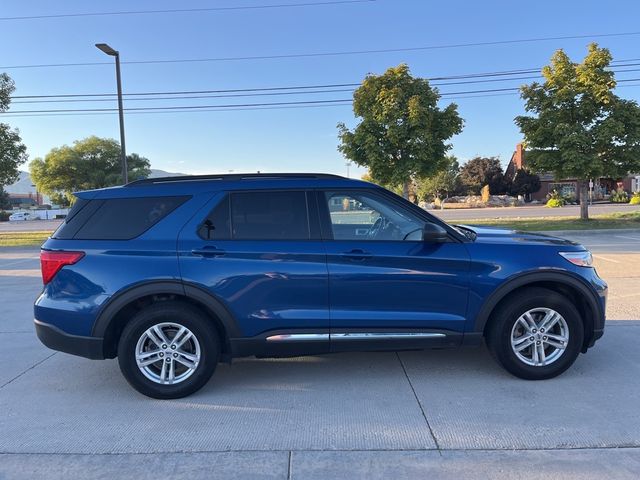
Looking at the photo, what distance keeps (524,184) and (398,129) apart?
49525 mm

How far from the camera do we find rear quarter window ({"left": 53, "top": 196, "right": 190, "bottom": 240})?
3969mm

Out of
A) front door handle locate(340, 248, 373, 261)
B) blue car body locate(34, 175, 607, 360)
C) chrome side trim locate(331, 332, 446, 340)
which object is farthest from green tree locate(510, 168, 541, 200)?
front door handle locate(340, 248, 373, 261)

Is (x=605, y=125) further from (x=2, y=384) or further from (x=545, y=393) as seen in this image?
(x=2, y=384)

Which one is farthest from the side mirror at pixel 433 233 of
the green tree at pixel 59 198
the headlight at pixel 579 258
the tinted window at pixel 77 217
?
the green tree at pixel 59 198

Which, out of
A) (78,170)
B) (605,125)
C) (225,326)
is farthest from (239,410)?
(78,170)

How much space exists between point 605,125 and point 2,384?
19.6m

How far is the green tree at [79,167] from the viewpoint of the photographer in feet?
142

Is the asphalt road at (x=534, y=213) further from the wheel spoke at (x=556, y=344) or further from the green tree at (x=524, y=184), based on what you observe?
the wheel spoke at (x=556, y=344)

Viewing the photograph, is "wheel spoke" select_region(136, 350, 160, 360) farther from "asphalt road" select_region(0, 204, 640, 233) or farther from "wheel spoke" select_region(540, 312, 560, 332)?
"asphalt road" select_region(0, 204, 640, 233)

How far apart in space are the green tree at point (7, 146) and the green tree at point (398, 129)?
44.8 feet

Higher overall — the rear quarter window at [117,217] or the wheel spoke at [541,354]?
the rear quarter window at [117,217]

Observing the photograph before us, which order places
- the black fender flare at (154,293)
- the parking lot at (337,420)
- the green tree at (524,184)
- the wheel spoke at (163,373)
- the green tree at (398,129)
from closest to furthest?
1. the parking lot at (337,420)
2. the black fender flare at (154,293)
3. the wheel spoke at (163,373)
4. the green tree at (398,129)
5. the green tree at (524,184)

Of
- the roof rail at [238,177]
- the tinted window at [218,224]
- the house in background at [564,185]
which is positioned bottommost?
the tinted window at [218,224]

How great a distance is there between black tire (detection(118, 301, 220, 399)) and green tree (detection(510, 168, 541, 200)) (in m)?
63.8
